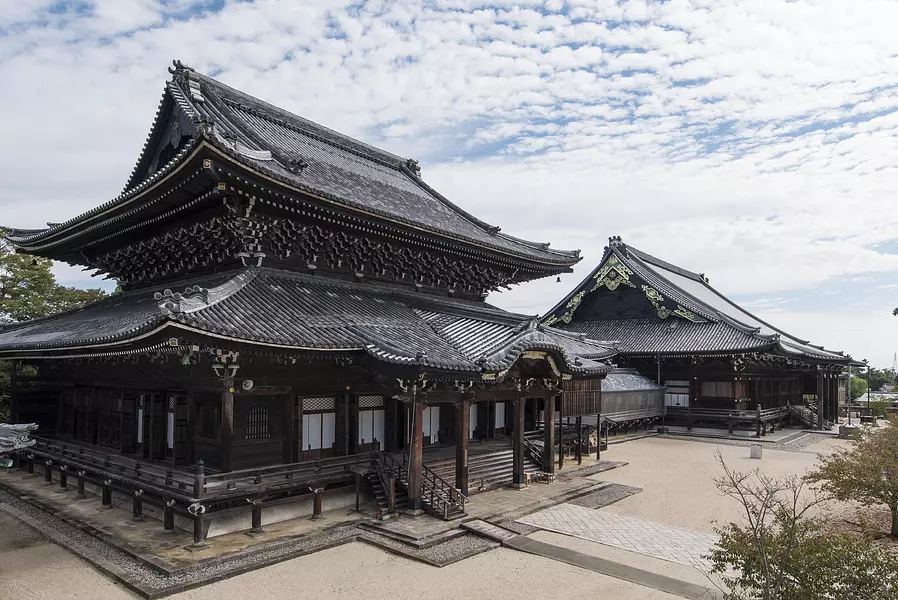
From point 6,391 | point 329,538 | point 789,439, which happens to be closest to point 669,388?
point 789,439

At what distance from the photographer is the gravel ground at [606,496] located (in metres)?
15.8

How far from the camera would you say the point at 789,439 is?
31281 millimetres

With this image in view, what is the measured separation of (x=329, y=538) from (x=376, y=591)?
9.25ft

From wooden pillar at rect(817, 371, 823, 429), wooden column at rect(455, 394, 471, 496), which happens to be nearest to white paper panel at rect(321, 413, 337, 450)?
wooden column at rect(455, 394, 471, 496)

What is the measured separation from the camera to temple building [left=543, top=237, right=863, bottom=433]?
32812mm

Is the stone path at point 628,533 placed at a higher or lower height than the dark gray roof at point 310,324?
lower

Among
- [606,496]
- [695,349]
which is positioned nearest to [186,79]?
[606,496]

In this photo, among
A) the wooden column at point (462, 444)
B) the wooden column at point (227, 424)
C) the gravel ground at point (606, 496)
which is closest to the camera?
the wooden column at point (227, 424)

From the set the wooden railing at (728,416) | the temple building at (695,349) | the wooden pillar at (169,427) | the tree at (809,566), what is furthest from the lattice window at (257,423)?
the wooden railing at (728,416)

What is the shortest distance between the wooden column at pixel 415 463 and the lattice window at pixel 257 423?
363cm

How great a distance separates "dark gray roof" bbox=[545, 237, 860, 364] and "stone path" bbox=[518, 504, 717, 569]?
20.9 m

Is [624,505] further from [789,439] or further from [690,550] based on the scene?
[789,439]

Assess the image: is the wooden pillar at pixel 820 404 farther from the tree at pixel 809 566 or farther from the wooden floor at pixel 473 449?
the tree at pixel 809 566

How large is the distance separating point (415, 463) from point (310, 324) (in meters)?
4.27
